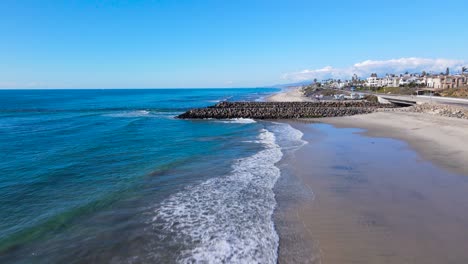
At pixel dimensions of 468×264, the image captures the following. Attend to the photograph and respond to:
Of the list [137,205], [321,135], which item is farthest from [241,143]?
[137,205]

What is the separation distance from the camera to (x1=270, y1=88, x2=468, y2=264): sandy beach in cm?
628

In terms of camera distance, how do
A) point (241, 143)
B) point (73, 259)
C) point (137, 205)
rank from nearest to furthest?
point (73, 259)
point (137, 205)
point (241, 143)

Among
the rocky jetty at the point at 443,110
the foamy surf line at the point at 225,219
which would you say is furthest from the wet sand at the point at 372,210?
the rocky jetty at the point at 443,110

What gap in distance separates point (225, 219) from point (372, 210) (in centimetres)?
441

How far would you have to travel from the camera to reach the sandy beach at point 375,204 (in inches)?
247

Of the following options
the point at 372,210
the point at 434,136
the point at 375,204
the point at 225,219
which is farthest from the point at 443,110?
the point at 225,219

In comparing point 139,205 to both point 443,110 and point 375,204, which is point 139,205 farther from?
point 443,110

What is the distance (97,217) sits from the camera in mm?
8547

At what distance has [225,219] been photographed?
27.1 feet

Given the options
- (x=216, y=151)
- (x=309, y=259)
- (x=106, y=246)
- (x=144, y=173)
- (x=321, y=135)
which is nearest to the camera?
(x=309, y=259)

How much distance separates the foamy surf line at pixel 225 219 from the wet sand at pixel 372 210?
0.46 meters

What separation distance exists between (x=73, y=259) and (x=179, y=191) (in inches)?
177

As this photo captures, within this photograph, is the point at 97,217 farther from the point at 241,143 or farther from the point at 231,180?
the point at 241,143

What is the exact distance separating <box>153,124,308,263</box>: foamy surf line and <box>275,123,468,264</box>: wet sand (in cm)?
46
